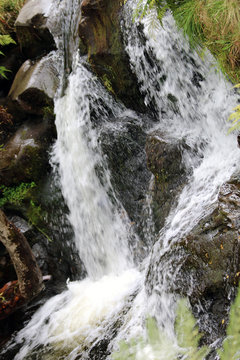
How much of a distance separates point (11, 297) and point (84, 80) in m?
4.01

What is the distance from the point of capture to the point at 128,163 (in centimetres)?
525

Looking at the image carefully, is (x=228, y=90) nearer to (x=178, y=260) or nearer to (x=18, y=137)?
(x=178, y=260)

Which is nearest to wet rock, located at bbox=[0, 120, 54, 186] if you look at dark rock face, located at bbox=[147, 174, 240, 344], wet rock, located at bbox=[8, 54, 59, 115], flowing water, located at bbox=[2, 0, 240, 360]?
flowing water, located at bbox=[2, 0, 240, 360]

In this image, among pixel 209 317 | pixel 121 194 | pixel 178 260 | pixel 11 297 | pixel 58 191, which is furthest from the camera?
pixel 58 191

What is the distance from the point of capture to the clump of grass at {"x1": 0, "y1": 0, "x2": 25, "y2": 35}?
26.2 ft

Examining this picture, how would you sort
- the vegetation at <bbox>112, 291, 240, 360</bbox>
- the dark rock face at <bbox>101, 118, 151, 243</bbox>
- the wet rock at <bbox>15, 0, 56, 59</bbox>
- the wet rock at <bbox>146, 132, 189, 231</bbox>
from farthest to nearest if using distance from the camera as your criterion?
the wet rock at <bbox>15, 0, 56, 59</bbox>, the dark rock face at <bbox>101, 118, 151, 243</bbox>, the wet rock at <bbox>146, 132, 189, 231</bbox>, the vegetation at <bbox>112, 291, 240, 360</bbox>

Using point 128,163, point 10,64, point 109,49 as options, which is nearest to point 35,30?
point 10,64

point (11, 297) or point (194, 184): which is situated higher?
point (194, 184)

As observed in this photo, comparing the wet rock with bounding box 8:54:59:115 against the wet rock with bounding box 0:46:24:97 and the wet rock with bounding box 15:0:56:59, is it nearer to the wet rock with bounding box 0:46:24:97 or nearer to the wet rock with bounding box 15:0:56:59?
the wet rock with bounding box 15:0:56:59

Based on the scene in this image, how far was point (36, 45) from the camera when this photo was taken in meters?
7.46

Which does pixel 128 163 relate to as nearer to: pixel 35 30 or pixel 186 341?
pixel 186 341

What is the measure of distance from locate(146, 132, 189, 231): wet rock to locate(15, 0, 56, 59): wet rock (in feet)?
14.1

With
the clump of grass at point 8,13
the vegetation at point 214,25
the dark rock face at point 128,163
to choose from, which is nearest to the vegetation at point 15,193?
the dark rock face at point 128,163

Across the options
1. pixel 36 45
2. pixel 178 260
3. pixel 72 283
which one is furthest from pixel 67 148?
pixel 178 260
